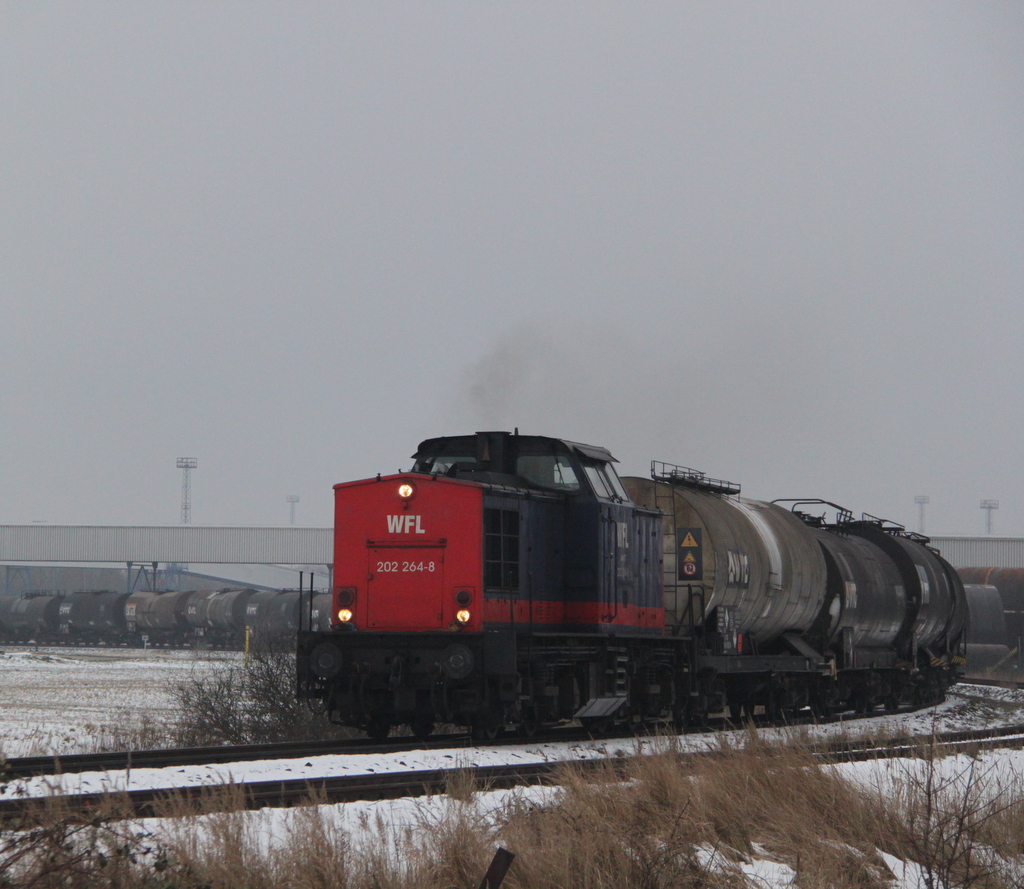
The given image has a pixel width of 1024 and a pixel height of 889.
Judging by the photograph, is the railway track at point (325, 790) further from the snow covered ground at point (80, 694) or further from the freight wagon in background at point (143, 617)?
the freight wagon in background at point (143, 617)

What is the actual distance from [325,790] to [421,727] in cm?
635

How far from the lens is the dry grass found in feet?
21.4

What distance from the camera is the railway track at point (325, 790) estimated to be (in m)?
7.09

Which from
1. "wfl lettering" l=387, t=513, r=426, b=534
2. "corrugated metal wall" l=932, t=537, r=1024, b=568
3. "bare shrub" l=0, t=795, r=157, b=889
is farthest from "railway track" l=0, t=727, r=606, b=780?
"corrugated metal wall" l=932, t=537, r=1024, b=568

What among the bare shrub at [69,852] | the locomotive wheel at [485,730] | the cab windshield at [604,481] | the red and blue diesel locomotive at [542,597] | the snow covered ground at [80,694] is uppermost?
the cab windshield at [604,481]

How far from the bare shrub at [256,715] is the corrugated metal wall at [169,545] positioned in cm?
5035

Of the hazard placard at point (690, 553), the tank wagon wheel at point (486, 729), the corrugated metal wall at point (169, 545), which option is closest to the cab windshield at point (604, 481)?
the hazard placard at point (690, 553)

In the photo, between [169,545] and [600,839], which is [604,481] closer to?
[600,839]

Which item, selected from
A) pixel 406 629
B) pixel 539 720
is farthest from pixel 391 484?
pixel 539 720

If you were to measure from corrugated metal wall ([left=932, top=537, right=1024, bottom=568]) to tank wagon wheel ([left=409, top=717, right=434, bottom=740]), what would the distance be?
50.4 meters

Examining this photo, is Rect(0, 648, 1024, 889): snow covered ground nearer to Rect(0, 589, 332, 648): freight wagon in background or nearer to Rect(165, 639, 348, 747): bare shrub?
Rect(165, 639, 348, 747): bare shrub

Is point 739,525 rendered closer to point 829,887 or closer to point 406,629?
point 406,629

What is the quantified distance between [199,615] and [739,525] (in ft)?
146

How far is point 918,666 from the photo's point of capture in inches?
1007
